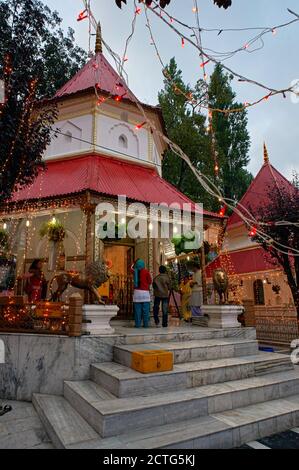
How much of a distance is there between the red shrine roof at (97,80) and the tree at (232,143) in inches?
619

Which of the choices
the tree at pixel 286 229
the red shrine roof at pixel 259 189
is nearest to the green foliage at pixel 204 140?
the red shrine roof at pixel 259 189

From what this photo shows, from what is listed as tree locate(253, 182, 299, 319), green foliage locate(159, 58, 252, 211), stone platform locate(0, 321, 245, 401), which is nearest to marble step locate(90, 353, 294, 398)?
stone platform locate(0, 321, 245, 401)

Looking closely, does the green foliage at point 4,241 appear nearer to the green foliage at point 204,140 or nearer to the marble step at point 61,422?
the marble step at point 61,422

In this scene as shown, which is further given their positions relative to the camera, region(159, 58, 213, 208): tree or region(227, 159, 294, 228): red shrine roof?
region(159, 58, 213, 208): tree

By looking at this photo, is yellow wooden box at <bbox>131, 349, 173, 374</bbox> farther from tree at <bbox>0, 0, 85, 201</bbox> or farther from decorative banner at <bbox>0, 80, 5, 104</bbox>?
decorative banner at <bbox>0, 80, 5, 104</bbox>

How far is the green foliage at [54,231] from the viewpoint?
1080cm

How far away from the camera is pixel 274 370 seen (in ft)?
19.6

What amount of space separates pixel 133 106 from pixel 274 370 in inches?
419

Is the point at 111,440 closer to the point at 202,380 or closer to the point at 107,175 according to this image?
the point at 202,380

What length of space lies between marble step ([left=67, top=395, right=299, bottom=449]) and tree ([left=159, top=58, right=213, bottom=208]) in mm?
19890

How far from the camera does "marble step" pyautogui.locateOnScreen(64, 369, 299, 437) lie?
12.2 feet

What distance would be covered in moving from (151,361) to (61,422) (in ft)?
5.06

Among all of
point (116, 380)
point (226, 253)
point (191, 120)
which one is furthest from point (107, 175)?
point (191, 120)
